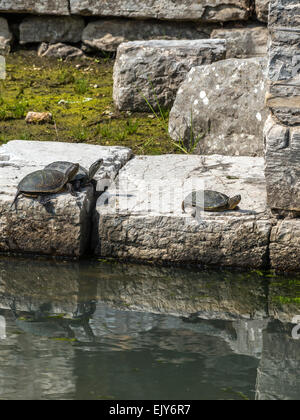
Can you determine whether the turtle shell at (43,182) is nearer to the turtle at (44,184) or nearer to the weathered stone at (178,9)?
the turtle at (44,184)

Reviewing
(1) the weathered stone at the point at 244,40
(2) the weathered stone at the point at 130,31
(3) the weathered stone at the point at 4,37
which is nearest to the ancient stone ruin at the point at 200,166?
(1) the weathered stone at the point at 244,40

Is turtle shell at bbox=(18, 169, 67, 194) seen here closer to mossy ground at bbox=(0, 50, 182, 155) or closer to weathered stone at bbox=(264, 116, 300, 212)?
weathered stone at bbox=(264, 116, 300, 212)

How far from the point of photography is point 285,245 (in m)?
5.16

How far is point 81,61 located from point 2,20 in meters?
1.29

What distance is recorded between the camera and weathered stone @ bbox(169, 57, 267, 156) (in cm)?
671

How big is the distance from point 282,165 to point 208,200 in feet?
2.11

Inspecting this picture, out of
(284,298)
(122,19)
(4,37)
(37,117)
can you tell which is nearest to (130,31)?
(122,19)

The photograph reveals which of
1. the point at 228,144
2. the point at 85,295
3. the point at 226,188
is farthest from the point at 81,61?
the point at 85,295

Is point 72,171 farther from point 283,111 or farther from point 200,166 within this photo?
point 283,111

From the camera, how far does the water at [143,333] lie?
3590 millimetres

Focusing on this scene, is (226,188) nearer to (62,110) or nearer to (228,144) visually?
(228,144)

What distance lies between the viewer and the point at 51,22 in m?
9.86

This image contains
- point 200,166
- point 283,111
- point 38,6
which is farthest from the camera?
point 38,6

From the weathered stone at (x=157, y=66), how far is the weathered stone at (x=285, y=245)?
9.93ft
